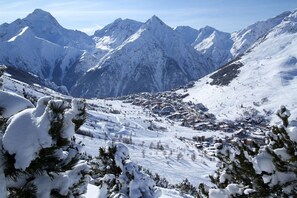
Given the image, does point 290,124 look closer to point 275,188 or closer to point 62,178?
point 275,188

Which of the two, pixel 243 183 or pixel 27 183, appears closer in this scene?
pixel 27 183

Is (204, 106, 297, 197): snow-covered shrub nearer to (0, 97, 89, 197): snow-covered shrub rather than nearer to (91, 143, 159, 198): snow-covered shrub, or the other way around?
(0, 97, 89, 197): snow-covered shrub

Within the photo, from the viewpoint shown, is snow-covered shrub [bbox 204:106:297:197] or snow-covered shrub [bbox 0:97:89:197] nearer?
snow-covered shrub [bbox 0:97:89:197]

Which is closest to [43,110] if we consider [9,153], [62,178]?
[9,153]

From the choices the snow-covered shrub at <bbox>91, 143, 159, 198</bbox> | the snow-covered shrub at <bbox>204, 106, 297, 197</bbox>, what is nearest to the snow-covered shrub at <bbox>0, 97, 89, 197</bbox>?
the snow-covered shrub at <bbox>204, 106, 297, 197</bbox>

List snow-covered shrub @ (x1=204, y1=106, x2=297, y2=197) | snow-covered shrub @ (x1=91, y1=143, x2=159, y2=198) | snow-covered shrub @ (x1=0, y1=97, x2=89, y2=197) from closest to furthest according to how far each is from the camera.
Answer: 1. snow-covered shrub @ (x1=0, y1=97, x2=89, y2=197)
2. snow-covered shrub @ (x1=204, y1=106, x2=297, y2=197)
3. snow-covered shrub @ (x1=91, y1=143, x2=159, y2=198)

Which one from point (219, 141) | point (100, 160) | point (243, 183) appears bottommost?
point (100, 160)
